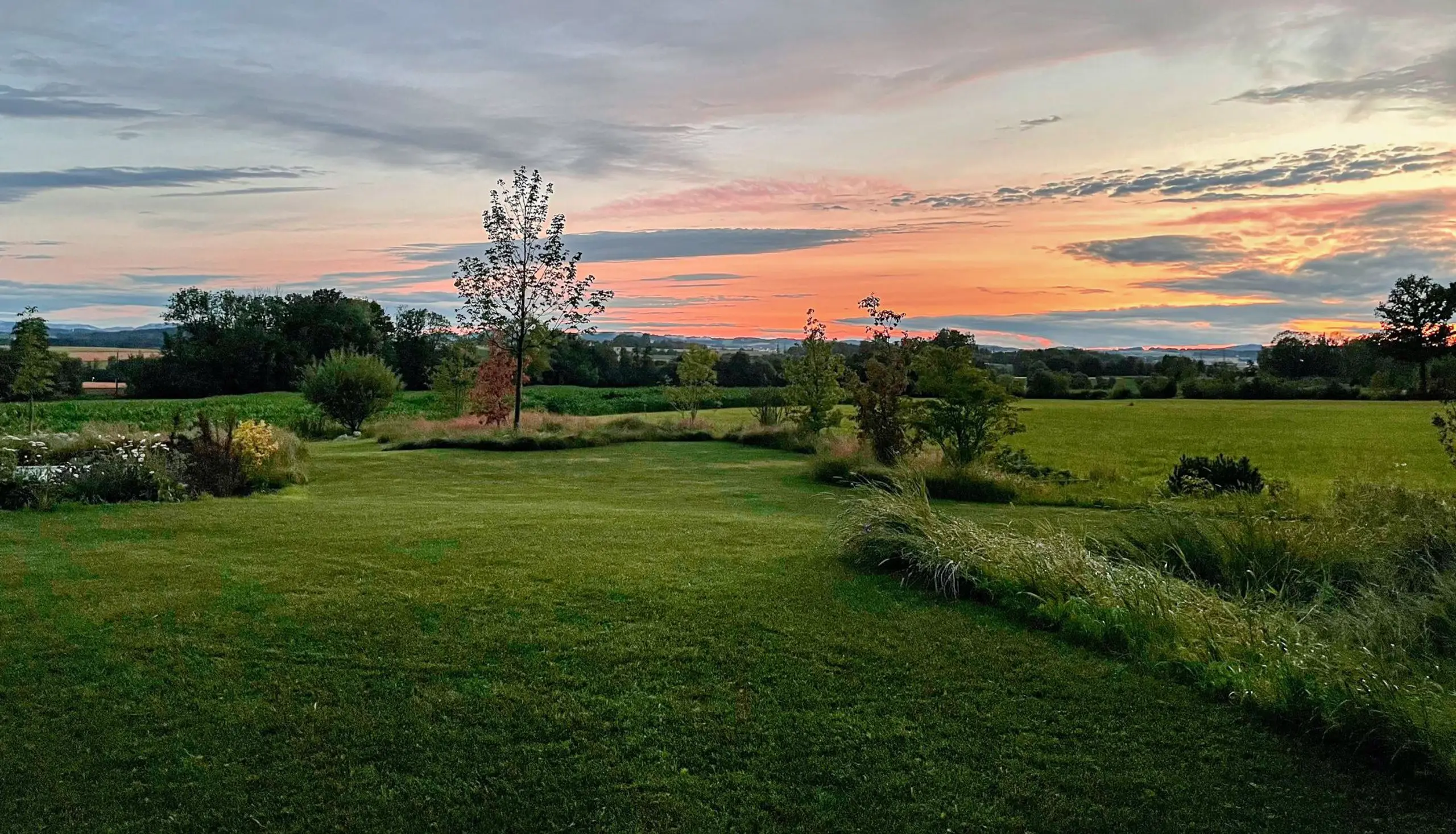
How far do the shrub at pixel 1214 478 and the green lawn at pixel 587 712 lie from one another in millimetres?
8926

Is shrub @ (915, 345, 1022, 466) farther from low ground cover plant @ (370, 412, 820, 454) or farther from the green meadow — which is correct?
the green meadow

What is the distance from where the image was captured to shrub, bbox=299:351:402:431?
1337 inches

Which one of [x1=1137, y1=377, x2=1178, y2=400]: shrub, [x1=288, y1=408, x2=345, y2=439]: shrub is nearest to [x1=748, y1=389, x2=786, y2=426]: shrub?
[x1=288, y1=408, x2=345, y2=439]: shrub

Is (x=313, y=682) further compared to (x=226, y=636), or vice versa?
(x=226, y=636)

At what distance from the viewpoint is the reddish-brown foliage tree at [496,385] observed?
32.2 m

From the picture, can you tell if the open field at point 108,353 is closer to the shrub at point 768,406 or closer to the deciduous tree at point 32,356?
the deciduous tree at point 32,356

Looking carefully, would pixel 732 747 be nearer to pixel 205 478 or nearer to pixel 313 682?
pixel 313 682

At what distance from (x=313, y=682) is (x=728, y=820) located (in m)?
2.62

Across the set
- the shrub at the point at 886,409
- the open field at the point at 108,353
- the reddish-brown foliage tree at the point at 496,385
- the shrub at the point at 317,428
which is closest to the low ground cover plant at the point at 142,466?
the shrub at the point at 886,409

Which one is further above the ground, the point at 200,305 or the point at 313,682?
the point at 200,305

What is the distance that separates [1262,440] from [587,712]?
97.2 feet

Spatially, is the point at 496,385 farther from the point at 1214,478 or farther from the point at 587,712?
the point at 587,712

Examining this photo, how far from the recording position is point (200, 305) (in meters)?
74.8

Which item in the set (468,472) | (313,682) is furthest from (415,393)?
(313,682)
